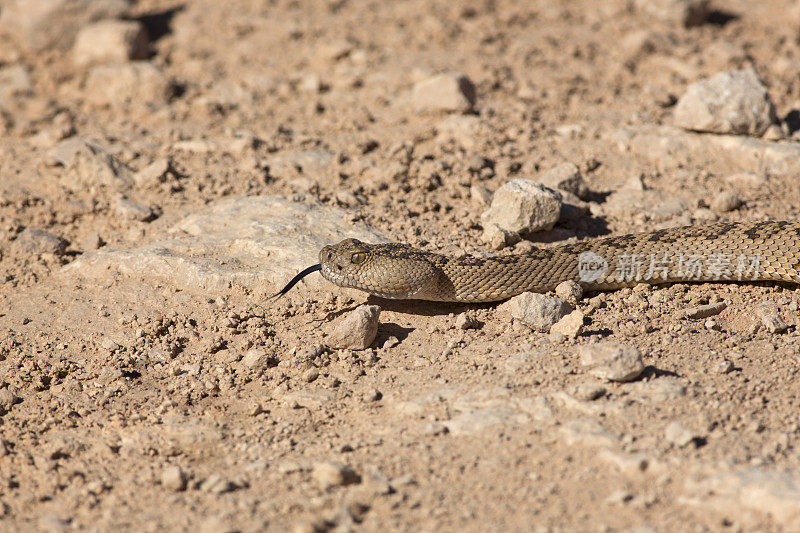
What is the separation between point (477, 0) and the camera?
11211 millimetres

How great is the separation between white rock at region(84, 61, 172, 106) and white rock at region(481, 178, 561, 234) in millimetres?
4919

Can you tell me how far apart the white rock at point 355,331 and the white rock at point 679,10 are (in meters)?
7.65

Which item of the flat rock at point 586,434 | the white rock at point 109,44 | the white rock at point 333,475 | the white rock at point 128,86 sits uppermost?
the white rock at point 109,44

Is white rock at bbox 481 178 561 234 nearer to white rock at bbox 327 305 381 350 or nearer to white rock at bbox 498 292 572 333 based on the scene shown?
white rock at bbox 498 292 572 333

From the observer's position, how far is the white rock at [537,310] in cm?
545

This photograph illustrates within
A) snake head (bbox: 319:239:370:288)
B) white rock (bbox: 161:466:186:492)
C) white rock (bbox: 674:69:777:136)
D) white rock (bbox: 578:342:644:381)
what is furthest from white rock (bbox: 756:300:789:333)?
white rock (bbox: 161:466:186:492)

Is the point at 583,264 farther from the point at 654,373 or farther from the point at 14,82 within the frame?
the point at 14,82

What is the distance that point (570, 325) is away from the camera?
5.31 m

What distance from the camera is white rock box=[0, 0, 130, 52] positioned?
10461mm

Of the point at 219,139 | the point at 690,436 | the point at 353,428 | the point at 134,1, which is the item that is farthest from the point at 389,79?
the point at 690,436

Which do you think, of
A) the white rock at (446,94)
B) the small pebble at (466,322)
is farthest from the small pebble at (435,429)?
the white rock at (446,94)

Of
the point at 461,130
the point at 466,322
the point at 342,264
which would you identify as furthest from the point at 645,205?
the point at 342,264

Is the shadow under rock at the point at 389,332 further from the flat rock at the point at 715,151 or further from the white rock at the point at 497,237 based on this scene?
the flat rock at the point at 715,151

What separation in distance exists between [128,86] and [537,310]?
6.52 metres
